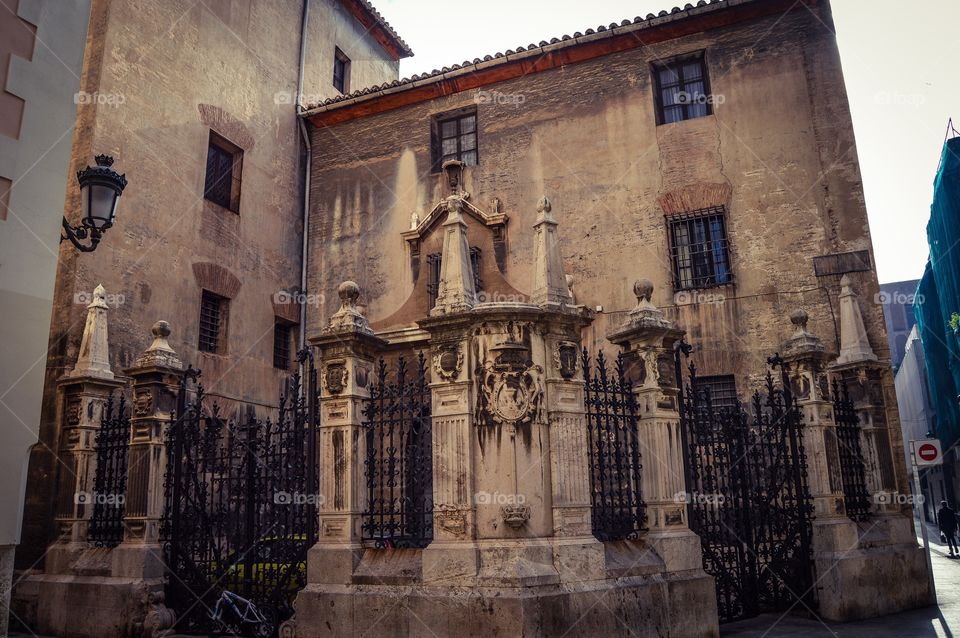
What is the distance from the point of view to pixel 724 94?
52.4 ft

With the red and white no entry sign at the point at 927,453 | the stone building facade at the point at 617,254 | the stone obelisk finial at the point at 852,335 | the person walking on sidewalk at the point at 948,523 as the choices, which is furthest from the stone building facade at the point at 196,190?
the person walking on sidewalk at the point at 948,523

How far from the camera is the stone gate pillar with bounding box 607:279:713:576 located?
8422 mm

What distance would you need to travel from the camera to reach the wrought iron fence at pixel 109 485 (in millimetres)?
10328

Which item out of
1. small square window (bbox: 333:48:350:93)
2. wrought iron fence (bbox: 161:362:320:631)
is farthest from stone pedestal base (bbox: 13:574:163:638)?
small square window (bbox: 333:48:350:93)

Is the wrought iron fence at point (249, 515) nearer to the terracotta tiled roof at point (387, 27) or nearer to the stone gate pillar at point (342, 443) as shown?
the stone gate pillar at point (342, 443)

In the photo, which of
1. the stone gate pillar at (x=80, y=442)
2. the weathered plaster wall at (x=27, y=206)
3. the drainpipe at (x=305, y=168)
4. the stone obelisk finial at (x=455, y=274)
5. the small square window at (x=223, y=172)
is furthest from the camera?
the drainpipe at (x=305, y=168)

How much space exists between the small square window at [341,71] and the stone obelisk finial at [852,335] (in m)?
15.1

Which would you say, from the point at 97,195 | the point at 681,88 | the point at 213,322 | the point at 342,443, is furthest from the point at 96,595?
the point at 681,88

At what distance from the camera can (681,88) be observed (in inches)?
654

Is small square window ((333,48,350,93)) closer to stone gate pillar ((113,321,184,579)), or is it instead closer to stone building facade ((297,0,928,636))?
stone building facade ((297,0,928,636))

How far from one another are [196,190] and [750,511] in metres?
12.5

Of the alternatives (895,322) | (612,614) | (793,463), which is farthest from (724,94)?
(895,322)

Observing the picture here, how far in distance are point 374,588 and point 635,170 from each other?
1148 cm

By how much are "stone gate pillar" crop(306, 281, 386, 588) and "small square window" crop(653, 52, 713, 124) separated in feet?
34.7
